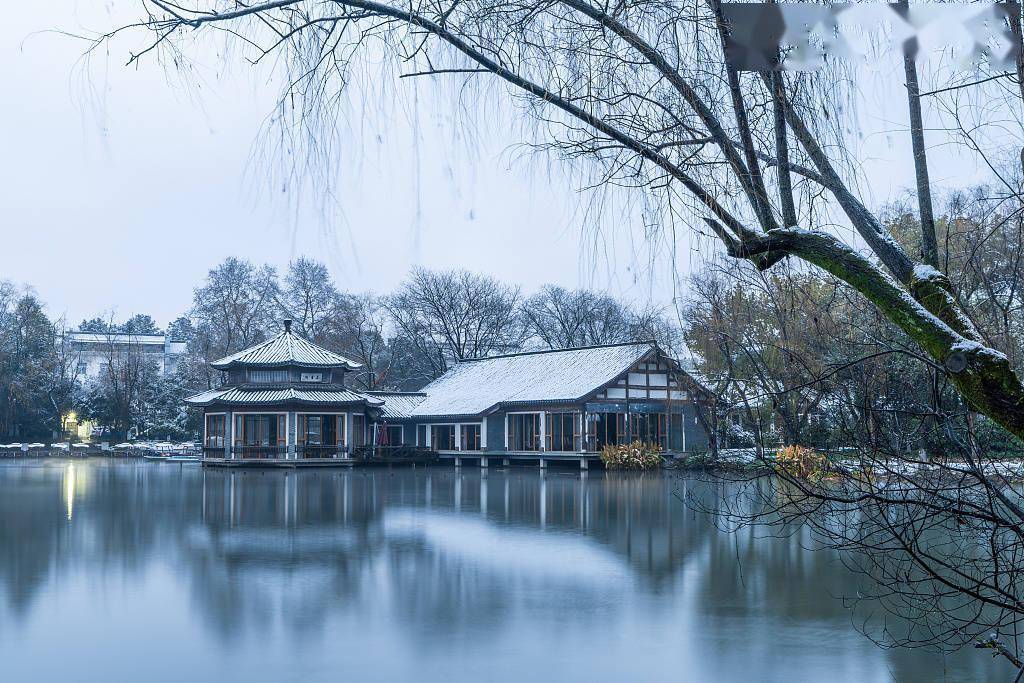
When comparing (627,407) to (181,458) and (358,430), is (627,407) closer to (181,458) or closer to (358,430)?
(358,430)

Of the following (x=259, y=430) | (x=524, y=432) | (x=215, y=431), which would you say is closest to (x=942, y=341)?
(x=524, y=432)

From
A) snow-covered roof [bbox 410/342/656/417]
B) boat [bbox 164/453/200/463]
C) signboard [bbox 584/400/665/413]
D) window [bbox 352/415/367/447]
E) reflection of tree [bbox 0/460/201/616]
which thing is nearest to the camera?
reflection of tree [bbox 0/460/201/616]

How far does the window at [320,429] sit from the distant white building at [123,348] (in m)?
42.6

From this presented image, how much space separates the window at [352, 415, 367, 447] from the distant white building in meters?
41.6

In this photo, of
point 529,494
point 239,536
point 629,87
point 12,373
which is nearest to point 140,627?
point 239,536

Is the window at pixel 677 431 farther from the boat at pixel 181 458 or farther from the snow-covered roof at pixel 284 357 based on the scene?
the boat at pixel 181 458

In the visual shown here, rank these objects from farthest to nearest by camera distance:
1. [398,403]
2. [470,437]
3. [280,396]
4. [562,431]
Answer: [398,403], [470,437], [280,396], [562,431]

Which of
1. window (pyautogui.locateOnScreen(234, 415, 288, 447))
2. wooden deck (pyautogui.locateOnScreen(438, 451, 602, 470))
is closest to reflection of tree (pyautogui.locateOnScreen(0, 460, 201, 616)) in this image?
window (pyautogui.locateOnScreen(234, 415, 288, 447))

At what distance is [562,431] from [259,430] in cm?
1354

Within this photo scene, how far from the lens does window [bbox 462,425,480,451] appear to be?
42353mm

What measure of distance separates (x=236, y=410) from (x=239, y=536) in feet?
88.8

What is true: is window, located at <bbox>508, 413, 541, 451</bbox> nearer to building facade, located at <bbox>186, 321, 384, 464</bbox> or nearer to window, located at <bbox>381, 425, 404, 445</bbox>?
building facade, located at <bbox>186, 321, 384, 464</bbox>

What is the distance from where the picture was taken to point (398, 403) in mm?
47719

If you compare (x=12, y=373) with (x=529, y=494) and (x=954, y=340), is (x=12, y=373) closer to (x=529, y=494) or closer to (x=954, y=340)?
(x=529, y=494)
